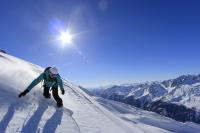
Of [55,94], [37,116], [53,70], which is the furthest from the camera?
[55,94]

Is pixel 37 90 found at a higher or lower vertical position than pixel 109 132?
higher

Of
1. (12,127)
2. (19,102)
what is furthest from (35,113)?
(12,127)

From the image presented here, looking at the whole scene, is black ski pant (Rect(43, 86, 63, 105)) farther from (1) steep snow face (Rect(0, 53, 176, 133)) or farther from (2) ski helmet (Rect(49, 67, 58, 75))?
(2) ski helmet (Rect(49, 67, 58, 75))

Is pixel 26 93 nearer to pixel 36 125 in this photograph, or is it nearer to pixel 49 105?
pixel 49 105

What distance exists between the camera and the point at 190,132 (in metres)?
33.7

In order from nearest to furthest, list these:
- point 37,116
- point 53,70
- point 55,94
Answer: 1. point 37,116
2. point 53,70
3. point 55,94

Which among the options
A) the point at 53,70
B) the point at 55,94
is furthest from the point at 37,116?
the point at 53,70

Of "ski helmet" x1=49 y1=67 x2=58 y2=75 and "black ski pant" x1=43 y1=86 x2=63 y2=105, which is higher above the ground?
"ski helmet" x1=49 y1=67 x2=58 y2=75

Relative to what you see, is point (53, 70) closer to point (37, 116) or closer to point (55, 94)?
point (55, 94)

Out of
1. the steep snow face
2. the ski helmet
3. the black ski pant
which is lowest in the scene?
the steep snow face

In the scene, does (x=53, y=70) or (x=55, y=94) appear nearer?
(x=53, y=70)

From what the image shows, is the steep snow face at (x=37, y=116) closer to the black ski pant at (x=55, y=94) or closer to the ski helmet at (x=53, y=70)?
the black ski pant at (x=55, y=94)

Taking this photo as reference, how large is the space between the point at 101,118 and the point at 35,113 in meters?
5.02

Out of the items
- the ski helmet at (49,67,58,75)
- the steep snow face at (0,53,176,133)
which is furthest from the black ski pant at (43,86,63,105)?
the ski helmet at (49,67,58,75)
